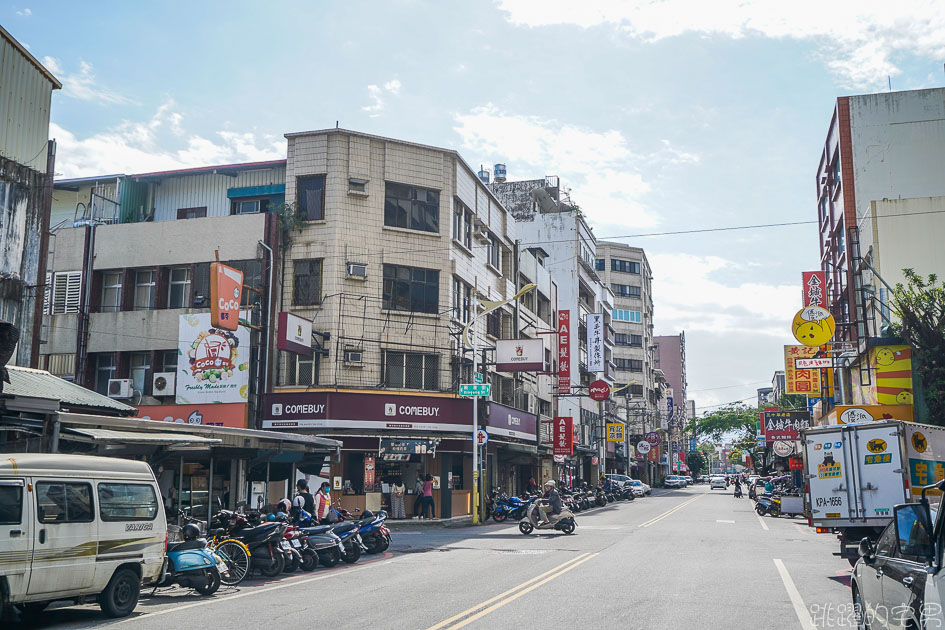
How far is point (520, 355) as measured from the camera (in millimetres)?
35188

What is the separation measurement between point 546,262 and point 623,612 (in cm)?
5238

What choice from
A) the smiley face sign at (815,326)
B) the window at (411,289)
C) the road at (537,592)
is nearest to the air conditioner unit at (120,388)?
the window at (411,289)

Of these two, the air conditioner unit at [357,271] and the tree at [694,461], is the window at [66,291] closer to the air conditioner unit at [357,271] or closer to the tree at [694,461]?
the air conditioner unit at [357,271]

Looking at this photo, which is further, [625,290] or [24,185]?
[625,290]

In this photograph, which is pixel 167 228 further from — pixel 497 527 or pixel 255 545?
pixel 255 545

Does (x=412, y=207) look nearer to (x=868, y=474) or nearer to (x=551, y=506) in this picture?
(x=551, y=506)

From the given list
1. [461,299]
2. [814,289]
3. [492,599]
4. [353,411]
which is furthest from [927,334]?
[492,599]

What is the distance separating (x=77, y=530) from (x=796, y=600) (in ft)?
31.8

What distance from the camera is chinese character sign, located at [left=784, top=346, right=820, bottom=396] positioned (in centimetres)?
4294

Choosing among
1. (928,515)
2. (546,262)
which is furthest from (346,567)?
(546,262)

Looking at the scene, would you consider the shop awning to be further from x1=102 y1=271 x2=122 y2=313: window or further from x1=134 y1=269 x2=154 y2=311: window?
x1=102 y1=271 x2=122 y2=313: window

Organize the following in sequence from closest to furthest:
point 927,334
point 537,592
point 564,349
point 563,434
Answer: point 537,592 → point 927,334 → point 563,434 → point 564,349

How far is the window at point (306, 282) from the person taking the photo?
107 ft

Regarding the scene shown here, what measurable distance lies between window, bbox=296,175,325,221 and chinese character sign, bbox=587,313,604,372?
3266 cm
